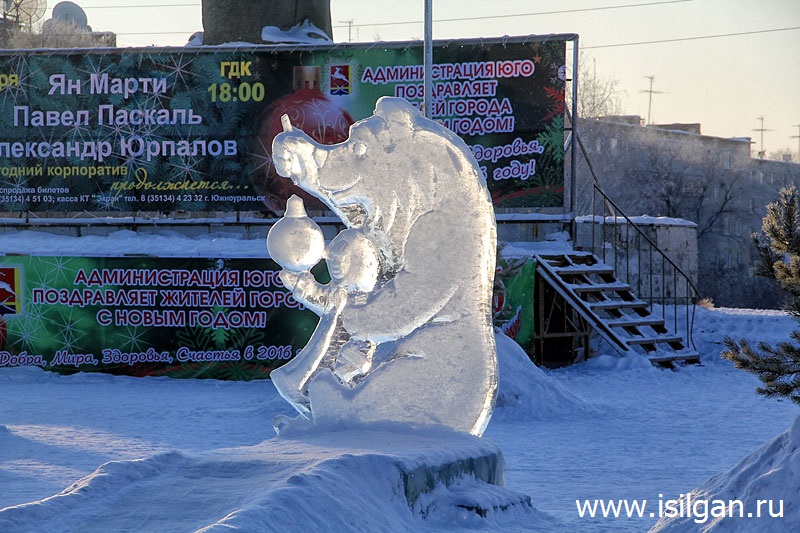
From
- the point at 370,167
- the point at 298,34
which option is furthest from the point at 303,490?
the point at 298,34

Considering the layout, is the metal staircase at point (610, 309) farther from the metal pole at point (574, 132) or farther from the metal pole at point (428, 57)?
the metal pole at point (428, 57)

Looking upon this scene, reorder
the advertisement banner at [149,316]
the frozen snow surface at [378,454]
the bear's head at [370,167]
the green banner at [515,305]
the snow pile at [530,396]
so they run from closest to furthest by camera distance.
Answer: the frozen snow surface at [378,454]
the bear's head at [370,167]
the snow pile at [530,396]
the advertisement banner at [149,316]
the green banner at [515,305]

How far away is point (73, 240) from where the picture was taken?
60.2ft

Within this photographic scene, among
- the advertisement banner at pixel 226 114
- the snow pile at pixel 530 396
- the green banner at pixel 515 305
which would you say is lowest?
the snow pile at pixel 530 396

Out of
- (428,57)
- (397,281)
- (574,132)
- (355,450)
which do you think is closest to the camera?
(355,450)

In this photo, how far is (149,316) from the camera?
16.5m

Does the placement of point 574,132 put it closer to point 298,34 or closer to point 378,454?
point 298,34

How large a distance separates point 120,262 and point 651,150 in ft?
104

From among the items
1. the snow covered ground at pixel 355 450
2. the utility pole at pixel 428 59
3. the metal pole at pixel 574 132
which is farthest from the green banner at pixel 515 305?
the utility pole at pixel 428 59

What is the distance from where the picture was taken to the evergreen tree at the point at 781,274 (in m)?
6.32

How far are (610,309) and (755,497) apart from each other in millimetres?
12893

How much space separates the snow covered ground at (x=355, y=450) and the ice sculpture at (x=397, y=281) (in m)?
0.28

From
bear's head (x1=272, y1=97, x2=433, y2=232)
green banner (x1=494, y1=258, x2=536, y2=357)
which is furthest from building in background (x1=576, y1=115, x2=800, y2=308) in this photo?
bear's head (x1=272, y1=97, x2=433, y2=232)

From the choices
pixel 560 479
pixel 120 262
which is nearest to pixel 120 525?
pixel 560 479
